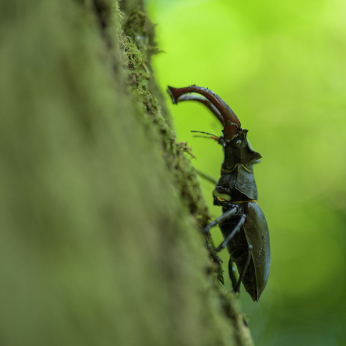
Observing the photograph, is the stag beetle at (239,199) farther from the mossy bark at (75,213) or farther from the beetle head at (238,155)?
the mossy bark at (75,213)

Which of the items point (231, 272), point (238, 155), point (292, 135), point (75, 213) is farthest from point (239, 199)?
point (292, 135)

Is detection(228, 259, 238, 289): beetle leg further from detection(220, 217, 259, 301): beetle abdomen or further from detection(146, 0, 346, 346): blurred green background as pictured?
detection(146, 0, 346, 346): blurred green background

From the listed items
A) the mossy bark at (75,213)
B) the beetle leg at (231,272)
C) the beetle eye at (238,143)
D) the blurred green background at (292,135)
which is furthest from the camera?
the blurred green background at (292,135)

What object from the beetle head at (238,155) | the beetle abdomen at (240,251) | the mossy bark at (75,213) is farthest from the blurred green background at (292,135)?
the mossy bark at (75,213)

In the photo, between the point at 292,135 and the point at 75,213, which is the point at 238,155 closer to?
the point at 75,213

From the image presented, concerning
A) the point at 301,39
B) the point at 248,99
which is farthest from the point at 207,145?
the point at 301,39

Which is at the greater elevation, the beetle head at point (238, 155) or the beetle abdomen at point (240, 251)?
the beetle head at point (238, 155)

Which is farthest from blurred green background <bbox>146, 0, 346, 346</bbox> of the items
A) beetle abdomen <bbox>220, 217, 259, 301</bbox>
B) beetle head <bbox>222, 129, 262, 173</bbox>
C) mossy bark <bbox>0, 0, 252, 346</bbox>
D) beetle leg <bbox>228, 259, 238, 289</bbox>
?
mossy bark <bbox>0, 0, 252, 346</bbox>

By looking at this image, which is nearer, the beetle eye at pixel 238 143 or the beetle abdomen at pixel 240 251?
the beetle abdomen at pixel 240 251
